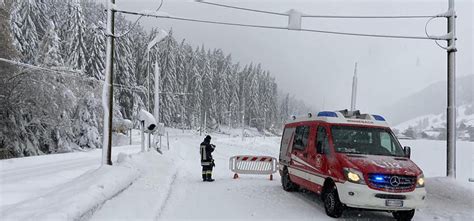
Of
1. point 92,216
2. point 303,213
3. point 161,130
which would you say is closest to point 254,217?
point 303,213

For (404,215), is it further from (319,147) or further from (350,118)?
(350,118)

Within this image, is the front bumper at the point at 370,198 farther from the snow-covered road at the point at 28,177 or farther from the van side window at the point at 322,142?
the snow-covered road at the point at 28,177

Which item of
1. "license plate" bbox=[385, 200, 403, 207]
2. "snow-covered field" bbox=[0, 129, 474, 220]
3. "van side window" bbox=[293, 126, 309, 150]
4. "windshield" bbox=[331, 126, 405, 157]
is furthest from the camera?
"van side window" bbox=[293, 126, 309, 150]

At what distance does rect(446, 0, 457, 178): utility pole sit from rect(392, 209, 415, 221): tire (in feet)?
21.2

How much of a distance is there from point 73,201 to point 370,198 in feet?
19.7

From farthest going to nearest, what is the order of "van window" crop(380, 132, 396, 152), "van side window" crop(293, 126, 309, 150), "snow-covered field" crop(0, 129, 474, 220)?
"van side window" crop(293, 126, 309, 150) < "van window" crop(380, 132, 396, 152) < "snow-covered field" crop(0, 129, 474, 220)

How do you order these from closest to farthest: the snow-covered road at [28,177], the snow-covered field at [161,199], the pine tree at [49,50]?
the snow-covered field at [161,199] < the snow-covered road at [28,177] < the pine tree at [49,50]

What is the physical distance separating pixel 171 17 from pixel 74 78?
55.9ft

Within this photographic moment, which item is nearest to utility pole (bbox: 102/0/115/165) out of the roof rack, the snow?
the roof rack

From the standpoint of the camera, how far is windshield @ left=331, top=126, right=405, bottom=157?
10.7 metres

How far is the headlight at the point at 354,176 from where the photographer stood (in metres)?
9.46

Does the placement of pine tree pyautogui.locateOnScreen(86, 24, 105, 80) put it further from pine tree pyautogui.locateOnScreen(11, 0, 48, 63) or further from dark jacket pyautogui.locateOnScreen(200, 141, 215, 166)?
dark jacket pyautogui.locateOnScreen(200, 141, 215, 166)

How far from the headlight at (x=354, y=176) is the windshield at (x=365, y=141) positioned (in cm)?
100

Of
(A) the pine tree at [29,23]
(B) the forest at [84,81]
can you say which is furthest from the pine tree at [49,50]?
(A) the pine tree at [29,23]
